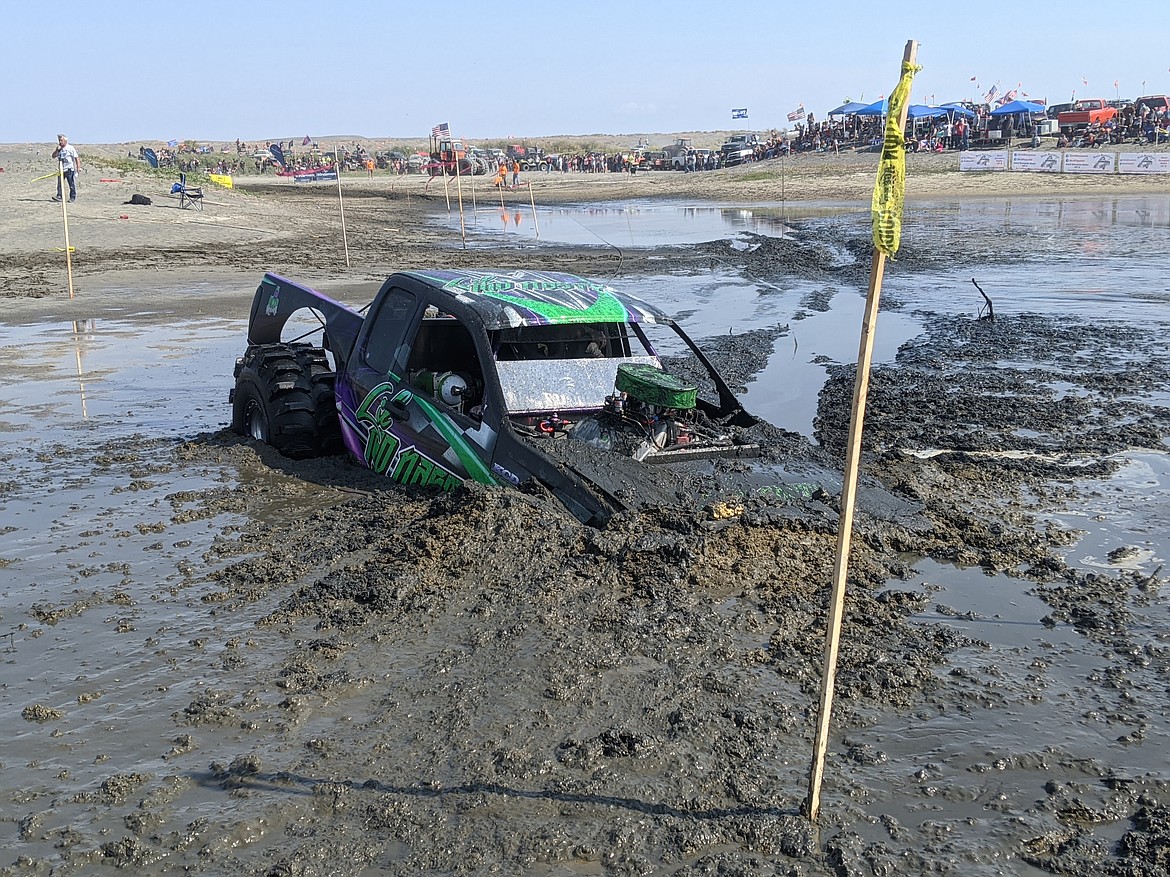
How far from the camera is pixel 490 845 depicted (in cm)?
386

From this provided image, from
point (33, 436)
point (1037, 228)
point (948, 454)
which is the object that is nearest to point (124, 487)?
point (33, 436)

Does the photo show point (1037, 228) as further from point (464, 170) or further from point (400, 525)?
point (464, 170)

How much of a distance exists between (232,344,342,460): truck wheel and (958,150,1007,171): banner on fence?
48.1 meters

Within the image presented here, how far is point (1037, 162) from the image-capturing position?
164ft

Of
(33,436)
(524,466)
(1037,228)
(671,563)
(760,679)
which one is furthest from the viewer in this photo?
(1037,228)

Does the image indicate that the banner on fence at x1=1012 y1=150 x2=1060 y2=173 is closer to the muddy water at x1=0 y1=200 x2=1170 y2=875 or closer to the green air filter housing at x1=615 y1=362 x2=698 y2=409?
the muddy water at x1=0 y1=200 x2=1170 y2=875

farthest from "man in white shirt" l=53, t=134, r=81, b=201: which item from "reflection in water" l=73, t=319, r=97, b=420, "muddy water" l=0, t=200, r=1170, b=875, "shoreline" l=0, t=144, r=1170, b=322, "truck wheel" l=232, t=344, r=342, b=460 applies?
"muddy water" l=0, t=200, r=1170, b=875

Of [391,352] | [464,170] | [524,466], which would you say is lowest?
[524,466]

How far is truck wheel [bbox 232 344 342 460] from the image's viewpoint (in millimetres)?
8625

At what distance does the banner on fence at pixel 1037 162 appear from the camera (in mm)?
49406

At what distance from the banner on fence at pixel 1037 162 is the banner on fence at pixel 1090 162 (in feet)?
1.63

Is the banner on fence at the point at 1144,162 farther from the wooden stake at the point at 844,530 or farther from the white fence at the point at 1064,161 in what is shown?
the wooden stake at the point at 844,530

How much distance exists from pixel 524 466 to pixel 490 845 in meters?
2.96

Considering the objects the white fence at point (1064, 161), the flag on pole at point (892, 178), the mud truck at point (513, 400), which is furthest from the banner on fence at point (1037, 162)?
the flag on pole at point (892, 178)
